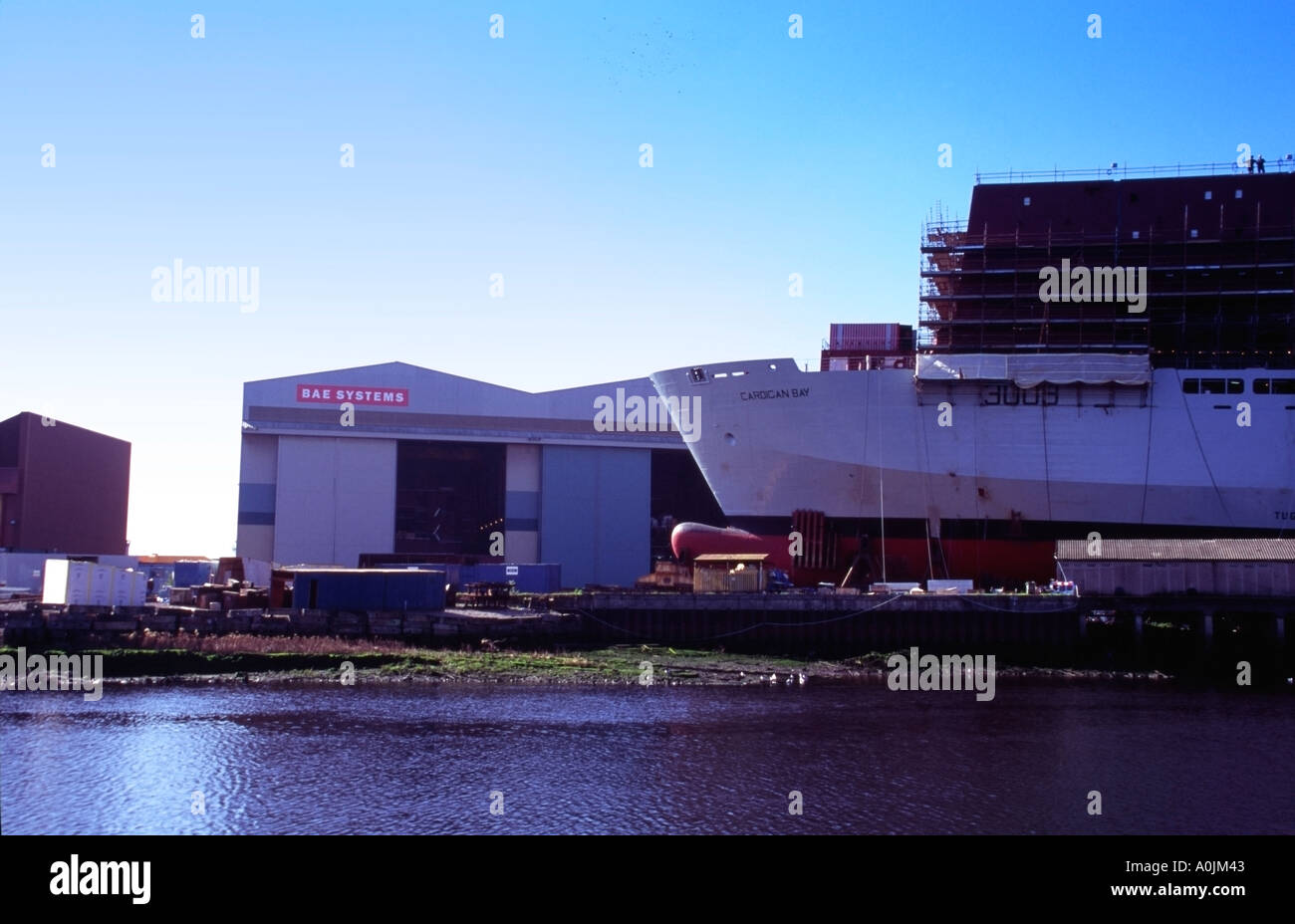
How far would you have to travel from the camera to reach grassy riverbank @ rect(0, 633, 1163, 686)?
107 ft

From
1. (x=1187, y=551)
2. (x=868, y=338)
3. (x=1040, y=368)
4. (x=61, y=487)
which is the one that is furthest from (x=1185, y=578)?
(x=61, y=487)

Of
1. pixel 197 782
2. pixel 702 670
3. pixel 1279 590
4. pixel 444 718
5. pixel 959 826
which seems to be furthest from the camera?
pixel 1279 590

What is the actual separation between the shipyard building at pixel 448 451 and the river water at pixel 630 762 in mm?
26502

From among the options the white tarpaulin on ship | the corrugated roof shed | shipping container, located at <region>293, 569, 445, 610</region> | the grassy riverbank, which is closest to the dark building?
shipping container, located at <region>293, 569, 445, 610</region>

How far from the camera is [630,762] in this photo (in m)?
22.2

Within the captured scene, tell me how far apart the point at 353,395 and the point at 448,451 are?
777cm

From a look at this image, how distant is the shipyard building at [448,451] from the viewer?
57.0m

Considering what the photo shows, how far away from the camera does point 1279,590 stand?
1459 inches

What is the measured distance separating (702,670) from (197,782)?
17343 mm

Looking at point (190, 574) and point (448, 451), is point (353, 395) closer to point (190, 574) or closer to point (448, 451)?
point (448, 451)

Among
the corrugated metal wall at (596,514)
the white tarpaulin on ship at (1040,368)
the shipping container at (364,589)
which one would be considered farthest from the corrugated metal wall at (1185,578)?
the corrugated metal wall at (596,514)

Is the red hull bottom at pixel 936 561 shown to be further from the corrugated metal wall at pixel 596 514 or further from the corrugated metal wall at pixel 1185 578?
A: the corrugated metal wall at pixel 596 514
